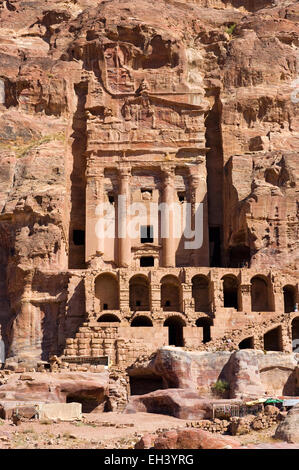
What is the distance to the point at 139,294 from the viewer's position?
230ft

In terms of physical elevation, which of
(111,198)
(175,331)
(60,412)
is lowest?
(60,412)

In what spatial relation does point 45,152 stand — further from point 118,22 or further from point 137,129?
point 118,22

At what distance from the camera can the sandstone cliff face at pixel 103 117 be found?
227 ft

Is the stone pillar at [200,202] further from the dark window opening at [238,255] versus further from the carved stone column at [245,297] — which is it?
the carved stone column at [245,297]

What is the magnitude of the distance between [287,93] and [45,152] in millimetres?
21699

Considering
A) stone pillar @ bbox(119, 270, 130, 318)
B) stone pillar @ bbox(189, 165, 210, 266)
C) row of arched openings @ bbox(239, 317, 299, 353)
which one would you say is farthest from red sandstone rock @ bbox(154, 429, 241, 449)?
stone pillar @ bbox(189, 165, 210, 266)

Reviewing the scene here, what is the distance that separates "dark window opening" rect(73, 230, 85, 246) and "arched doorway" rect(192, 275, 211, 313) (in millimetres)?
11830

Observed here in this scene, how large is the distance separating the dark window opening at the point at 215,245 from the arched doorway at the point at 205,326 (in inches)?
404

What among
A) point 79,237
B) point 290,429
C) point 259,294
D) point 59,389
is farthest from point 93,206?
point 290,429

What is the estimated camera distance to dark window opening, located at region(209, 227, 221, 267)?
3034 inches

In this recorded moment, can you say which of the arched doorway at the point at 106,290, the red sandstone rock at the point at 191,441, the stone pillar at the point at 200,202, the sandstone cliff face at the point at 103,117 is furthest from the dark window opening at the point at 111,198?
the red sandstone rock at the point at 191,441

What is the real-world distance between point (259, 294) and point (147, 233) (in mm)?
11509

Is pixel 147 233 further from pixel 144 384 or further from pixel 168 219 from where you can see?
pixel 144 384

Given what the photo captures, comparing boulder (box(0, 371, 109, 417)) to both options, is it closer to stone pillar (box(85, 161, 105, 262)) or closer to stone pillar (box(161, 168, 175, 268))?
stone pillar (box(85, 161, 105, 262))
